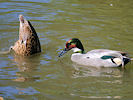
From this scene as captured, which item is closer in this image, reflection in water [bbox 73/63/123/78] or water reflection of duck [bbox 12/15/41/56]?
reflection in water [bbox 73/63/123/78]

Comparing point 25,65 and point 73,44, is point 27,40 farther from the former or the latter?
point 73,44

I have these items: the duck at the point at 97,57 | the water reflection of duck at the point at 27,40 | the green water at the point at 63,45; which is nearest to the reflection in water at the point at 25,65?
the green water at the point at 63,45

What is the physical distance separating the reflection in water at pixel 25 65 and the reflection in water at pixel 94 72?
108 centimetres

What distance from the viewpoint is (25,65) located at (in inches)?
326

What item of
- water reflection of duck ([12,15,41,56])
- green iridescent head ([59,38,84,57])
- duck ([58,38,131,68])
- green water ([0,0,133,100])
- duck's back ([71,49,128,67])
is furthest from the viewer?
water reflection of duck ([12,15,41,56])

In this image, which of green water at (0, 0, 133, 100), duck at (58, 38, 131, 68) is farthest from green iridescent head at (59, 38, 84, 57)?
green water at (0, 0, 133, 100)

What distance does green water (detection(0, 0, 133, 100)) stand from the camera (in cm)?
669

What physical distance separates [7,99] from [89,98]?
64.2 inches

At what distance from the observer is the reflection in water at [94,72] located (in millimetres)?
7843

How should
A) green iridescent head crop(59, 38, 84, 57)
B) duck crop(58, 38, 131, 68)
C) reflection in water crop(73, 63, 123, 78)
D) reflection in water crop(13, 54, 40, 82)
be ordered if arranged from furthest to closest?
green iridescent head crop(59, 38, 84, 57), duck crop(58, 38, 131, 68), reflection in water crop(73, 63, 123, 78), reflection in water crop(13, 54, 40, 82)

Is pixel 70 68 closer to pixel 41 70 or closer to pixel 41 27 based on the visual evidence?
pixel 41 70

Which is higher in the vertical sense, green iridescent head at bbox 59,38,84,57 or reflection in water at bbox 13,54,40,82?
green iridescent head at bbox 59,38,84,57

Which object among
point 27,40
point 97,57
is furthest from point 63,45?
point 97,57

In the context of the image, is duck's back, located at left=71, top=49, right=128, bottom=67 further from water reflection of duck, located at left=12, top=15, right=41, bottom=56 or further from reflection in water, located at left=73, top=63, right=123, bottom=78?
water reflection of duck, located at left=12, top=15, right=41, bottom=56
